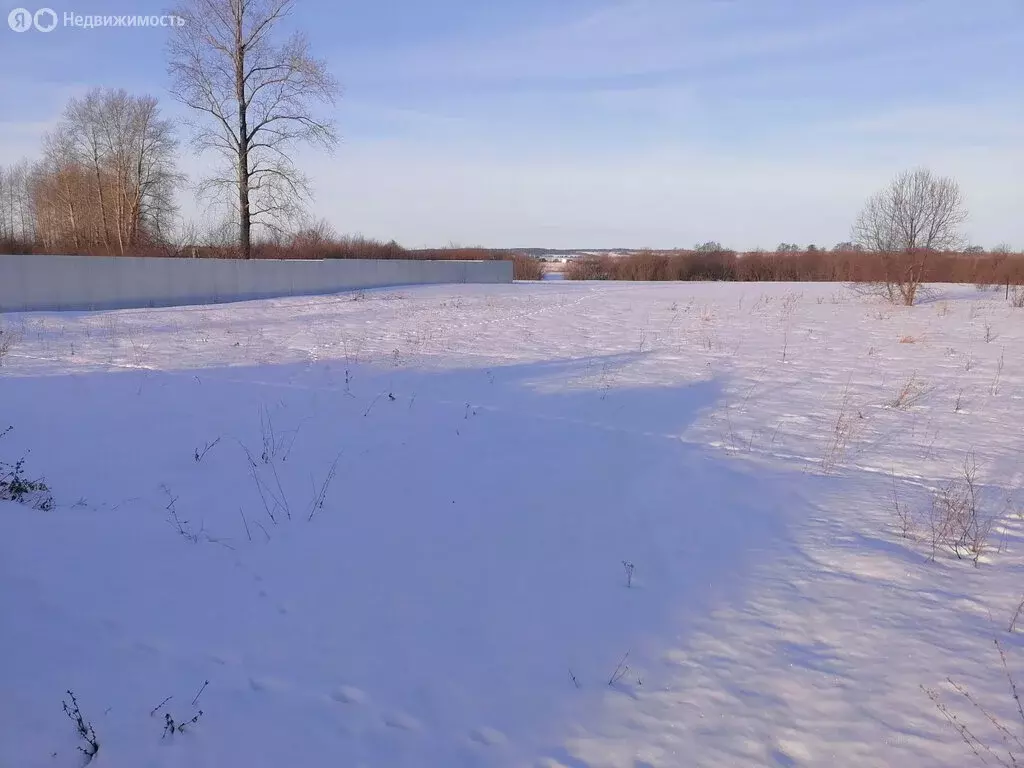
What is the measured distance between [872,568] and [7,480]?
6.12 metres

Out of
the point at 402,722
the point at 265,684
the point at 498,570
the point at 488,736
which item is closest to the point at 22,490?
the point at 265,684

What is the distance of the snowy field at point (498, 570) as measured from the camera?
9.57ft

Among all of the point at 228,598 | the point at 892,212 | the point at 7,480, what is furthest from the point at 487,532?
the point at 892,212

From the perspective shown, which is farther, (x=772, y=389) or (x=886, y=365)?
(x=886, y=365)

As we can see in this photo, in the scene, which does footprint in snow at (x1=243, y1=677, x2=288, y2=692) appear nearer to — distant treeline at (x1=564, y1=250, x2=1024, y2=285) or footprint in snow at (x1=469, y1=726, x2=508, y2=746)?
footprint in snow at (x1=469, y1=726, x2=508, y2=746)

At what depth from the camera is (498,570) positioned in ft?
14.3

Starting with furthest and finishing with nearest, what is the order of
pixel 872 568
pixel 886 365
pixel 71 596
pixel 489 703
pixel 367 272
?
1. pixel 367 272
2. pixel 886 365
3. pixel 872 568
4. pixel 71 596
5. pixel 489 703

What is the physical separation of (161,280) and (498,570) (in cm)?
1805

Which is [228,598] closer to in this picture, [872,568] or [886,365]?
[872,568]

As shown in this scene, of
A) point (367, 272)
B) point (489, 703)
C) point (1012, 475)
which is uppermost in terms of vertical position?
point (367, 272)

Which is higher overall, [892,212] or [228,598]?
[892,212]

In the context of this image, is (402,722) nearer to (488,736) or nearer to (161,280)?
(488,736)

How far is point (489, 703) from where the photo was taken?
10.1 feet

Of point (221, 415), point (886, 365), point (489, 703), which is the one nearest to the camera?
point (489, 703)
